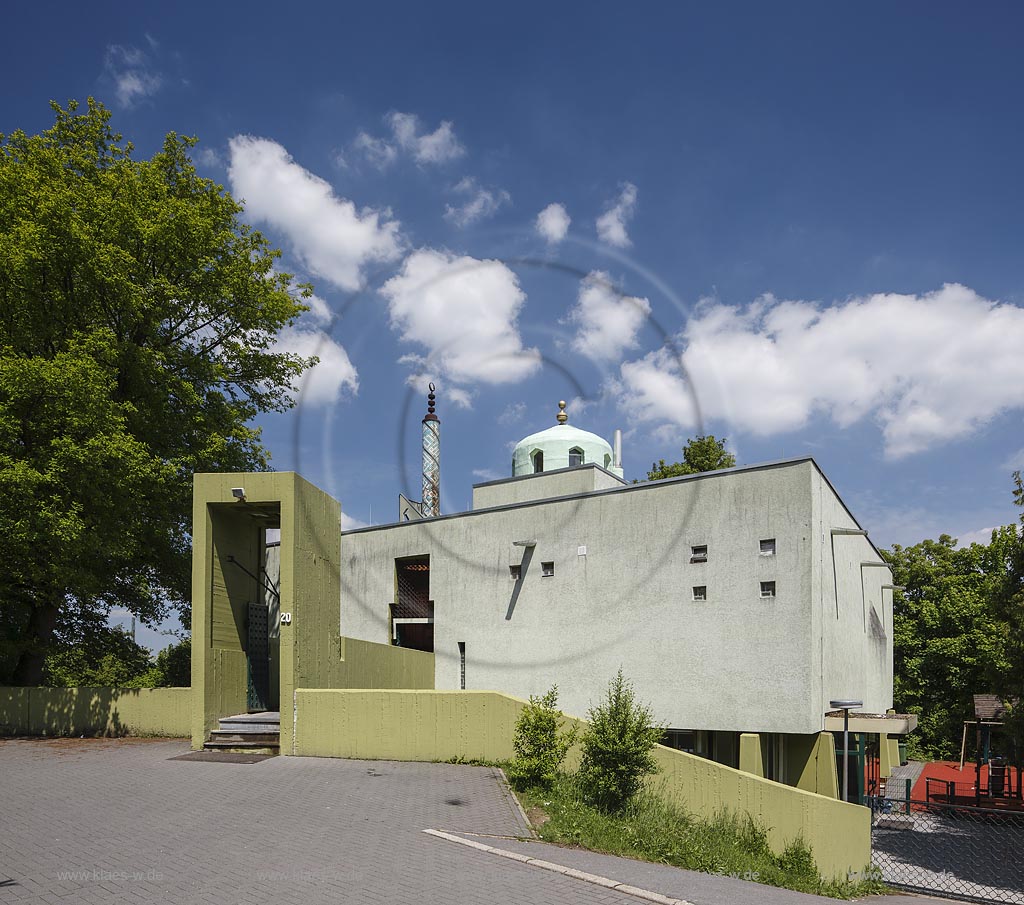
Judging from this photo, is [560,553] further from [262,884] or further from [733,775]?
[262,884]

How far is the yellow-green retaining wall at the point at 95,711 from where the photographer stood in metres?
17.6

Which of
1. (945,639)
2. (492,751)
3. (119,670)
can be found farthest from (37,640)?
(945,639)

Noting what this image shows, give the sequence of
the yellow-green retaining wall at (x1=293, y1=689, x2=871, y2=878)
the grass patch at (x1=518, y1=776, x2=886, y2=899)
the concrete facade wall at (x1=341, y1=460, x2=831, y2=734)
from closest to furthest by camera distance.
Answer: the grass patch at (x1=518, y1=776, x2=886, y2=899) → the yellow-green retaining wall at (x1=293, y1=689, x2=871, y2=878) → the concrete facade wall at (x1=341, y1=460, x2=831, y2=734)

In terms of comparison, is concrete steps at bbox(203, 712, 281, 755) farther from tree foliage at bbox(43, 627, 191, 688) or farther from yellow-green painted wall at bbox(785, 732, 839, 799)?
tree foliage at bbox(43, 627, 191, 688)

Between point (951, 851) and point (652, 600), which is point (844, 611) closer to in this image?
point (652, 600)

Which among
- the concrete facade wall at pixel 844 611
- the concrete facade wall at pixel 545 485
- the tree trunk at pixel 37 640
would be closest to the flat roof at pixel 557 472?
the concrete facade wall at pixel 545 485

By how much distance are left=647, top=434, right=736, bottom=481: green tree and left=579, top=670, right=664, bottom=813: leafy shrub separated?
Result: 3017 centimetres

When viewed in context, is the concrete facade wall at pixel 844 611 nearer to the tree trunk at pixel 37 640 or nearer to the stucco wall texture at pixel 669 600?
the stucco wall texture at pixel 669 600

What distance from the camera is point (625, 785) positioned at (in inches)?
504

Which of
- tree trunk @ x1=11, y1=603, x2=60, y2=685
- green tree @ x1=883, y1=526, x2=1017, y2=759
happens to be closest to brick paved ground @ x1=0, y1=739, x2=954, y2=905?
tree trunk @ x1=11, y1=603, x2=60, y2=685

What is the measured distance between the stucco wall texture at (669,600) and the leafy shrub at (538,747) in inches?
350

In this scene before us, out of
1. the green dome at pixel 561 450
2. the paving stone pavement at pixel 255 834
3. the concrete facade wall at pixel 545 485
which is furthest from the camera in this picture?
the green dome at pixel 561 450

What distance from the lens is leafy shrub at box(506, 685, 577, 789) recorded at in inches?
514

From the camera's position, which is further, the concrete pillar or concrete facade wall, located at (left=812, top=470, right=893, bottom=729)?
concrete facade wall, located at (left=812, top=470, right=893, bottom=729)
